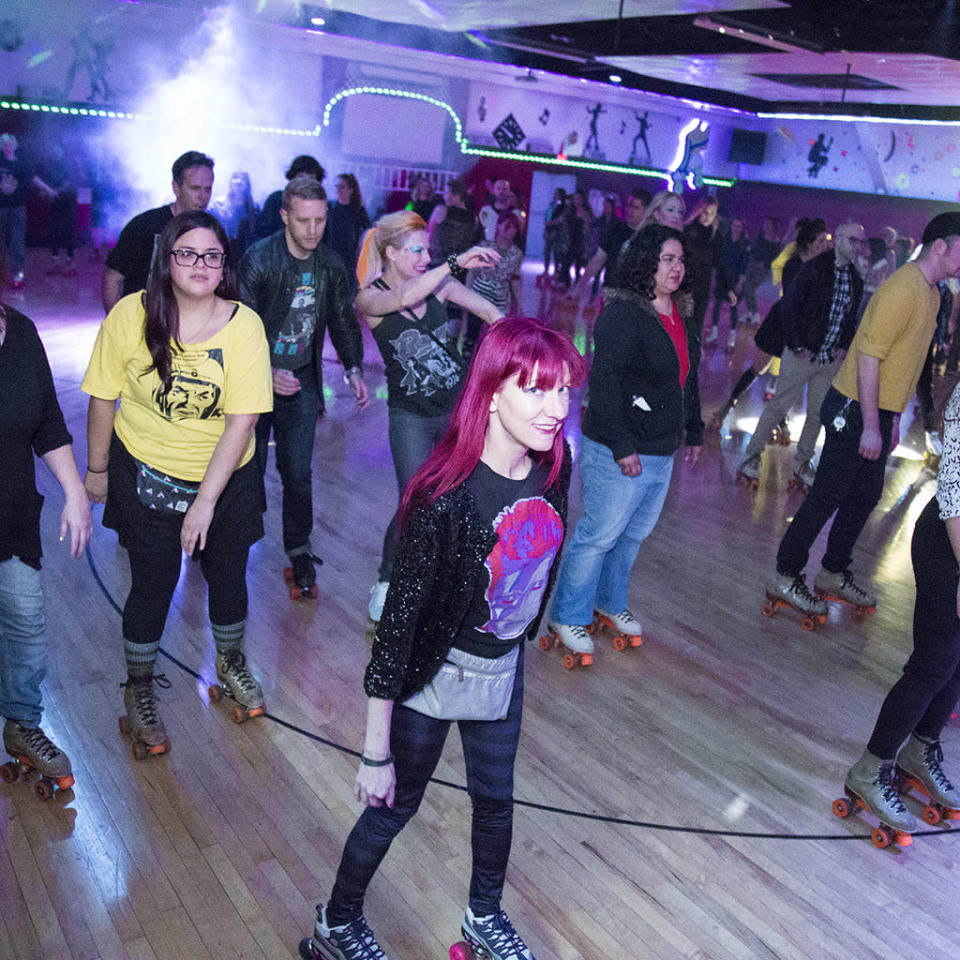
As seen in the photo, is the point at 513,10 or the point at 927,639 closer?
the point at 927,639

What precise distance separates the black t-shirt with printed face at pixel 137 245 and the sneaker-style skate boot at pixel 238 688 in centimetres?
161

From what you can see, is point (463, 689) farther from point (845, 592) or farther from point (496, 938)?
point (845, 592)

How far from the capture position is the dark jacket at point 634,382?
10.4 ft

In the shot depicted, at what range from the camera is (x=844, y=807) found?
112 inches

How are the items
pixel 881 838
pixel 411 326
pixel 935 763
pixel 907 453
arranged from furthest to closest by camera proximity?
pixel 907 453
pixel 411 326
pixel 935 763
pixel 881 838

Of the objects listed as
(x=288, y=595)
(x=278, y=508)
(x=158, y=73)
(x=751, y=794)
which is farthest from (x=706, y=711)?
(x=158, y=73)

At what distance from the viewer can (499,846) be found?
204 centimetres

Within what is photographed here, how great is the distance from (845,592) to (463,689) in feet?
9.59

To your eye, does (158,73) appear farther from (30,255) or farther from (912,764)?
(912,764)

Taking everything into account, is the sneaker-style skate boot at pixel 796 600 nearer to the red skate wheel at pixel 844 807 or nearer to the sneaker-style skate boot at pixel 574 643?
the sneaker-style skate boot at pixel 574 643

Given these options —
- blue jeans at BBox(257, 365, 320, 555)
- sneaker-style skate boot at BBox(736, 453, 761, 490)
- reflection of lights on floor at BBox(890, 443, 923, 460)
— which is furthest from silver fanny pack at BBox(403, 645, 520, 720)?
reflection of lights on floor at BBox(890, 443, 923, 460)

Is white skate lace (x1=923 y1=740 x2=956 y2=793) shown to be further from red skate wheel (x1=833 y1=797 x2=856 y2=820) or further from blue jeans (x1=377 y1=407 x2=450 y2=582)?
blue jeans (x1=377 y1=407 x2=450 y2=582)

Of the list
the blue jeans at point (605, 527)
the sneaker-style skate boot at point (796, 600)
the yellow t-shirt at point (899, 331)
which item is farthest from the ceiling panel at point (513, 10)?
the blue jeans at point (605, 527)

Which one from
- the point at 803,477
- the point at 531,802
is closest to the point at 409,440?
the point at 531,802
